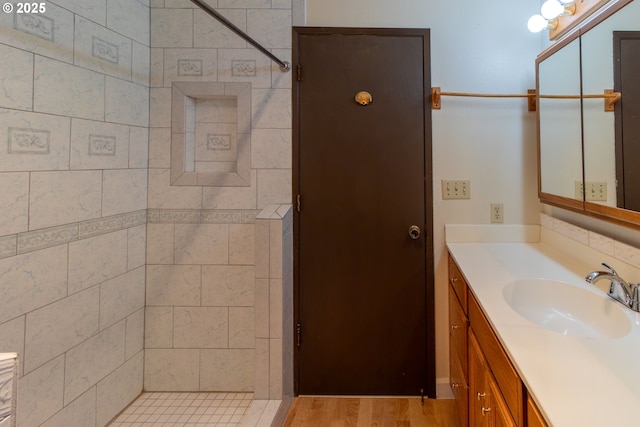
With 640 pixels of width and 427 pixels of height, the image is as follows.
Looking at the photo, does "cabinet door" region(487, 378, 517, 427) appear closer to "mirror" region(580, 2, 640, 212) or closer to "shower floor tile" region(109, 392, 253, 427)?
"mirror" region(580, 2, 640, 212)

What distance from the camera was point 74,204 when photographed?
1641mm

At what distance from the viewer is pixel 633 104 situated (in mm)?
1217

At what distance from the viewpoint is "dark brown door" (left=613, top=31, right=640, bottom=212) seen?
1.21m

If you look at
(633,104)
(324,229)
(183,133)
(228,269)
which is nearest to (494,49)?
(633,104)

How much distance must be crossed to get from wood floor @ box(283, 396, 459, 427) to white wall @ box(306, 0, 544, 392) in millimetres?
209

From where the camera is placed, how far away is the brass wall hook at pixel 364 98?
2018 millimetres

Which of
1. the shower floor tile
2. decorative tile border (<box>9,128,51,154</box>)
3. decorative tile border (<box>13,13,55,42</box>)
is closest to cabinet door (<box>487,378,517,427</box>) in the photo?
the shower floor tile

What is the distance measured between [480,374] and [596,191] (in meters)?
0.90

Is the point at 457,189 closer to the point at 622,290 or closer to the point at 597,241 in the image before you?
the point at 597,241

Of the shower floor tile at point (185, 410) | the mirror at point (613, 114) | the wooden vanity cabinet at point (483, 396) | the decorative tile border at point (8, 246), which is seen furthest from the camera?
the shower floor tile at point (185, 410)

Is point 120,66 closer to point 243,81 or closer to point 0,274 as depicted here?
point 243,81

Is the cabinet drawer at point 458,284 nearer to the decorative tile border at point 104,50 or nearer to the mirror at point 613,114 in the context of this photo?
the mirror at point 613,114

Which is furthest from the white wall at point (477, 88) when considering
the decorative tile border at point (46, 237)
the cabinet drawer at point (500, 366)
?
the decorative tile border at point (46, 237)

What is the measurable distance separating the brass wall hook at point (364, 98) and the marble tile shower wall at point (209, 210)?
0.42 metres
